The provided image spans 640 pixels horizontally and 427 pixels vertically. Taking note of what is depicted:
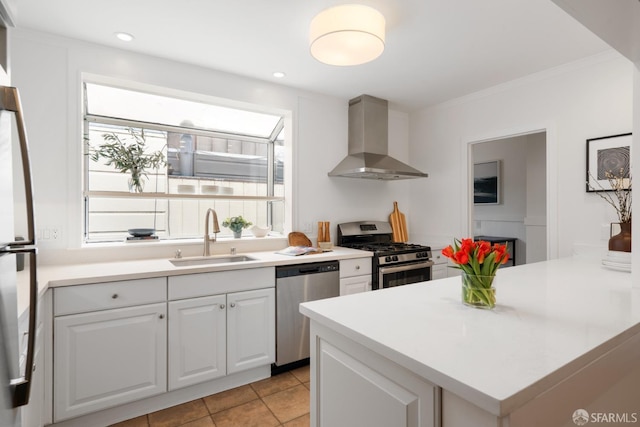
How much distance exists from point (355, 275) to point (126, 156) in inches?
86.0

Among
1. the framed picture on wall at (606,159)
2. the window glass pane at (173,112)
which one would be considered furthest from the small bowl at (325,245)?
the framed picture on wall at (606,159)

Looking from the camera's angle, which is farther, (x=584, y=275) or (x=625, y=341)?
(x=584, y=275)

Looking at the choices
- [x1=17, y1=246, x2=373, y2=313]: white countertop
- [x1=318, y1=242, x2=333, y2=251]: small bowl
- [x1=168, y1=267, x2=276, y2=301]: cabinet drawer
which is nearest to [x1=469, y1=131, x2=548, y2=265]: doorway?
[x1=318, y1=242, x2=333, y2=251]: small bowl

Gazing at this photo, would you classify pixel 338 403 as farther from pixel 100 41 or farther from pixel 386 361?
pixel 100 41

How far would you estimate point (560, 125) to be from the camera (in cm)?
275

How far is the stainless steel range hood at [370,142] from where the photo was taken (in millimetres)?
3348

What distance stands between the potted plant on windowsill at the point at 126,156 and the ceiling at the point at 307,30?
745 mm

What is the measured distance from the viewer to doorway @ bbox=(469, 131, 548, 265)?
4.20m

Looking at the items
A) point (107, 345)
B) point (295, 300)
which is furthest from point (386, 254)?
point (107, 345)

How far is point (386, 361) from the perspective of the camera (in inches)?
36.2

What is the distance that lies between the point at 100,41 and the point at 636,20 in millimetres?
3055

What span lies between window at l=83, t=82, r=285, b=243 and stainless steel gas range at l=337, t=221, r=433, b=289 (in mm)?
803

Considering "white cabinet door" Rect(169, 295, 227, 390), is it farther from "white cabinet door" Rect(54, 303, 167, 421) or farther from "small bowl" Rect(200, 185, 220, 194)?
"small bowl" Rect(200, 185, 220, 194)

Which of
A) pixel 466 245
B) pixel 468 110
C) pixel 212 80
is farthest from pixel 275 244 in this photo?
pixel 468 110
